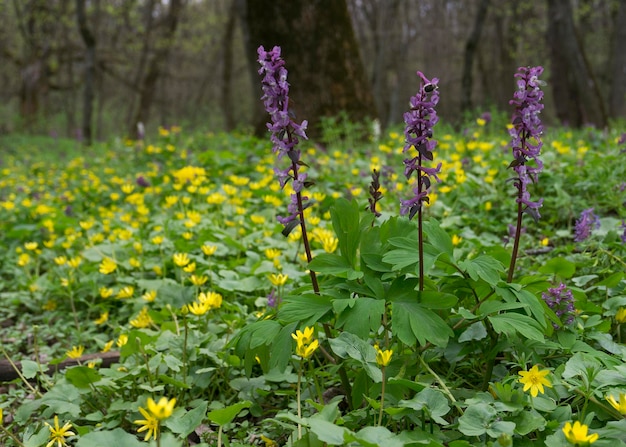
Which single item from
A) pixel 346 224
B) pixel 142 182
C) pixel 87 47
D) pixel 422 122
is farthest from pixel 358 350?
pixel 87 47

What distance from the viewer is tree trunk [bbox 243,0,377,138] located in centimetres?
770

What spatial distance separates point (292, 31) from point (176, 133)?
228 centimetres

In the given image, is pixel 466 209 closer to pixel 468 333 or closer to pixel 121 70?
pixel 468 333

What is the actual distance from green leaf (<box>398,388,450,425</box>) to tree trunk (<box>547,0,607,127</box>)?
872 cm

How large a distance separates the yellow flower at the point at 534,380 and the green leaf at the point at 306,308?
Answer: 0.59m

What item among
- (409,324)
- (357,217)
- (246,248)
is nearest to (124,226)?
(246,248)

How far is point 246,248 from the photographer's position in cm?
358

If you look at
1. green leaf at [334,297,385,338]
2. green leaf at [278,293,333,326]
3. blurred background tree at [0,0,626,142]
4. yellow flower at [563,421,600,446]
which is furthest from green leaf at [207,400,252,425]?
blurred background tree at [0,0,626,142]

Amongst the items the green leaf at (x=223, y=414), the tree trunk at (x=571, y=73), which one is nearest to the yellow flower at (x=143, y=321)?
the green leaf at (x=223, y=414)

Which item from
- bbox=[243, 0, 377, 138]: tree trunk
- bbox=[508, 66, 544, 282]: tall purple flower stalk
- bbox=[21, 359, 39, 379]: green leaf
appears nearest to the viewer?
bbox=[508, 66, 544, 282]: tall purple flower stalk

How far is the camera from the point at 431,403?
5.20ft

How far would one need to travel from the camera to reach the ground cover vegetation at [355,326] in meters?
1.57

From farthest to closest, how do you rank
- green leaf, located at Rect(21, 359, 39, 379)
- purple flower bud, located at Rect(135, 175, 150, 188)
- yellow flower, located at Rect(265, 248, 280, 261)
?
purple flower bud, located at Rect(135, 175, 150, 188)
yellow flower, located at Rect(265, 248, 280, 261)
green leaf, located at Rect(21, 359, 39, 379)

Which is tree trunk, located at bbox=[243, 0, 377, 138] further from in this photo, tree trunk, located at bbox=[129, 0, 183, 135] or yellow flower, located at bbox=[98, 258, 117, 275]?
tree trunk, located at bbox=[129, 0, 183, 135]
